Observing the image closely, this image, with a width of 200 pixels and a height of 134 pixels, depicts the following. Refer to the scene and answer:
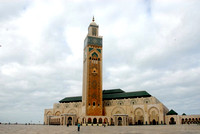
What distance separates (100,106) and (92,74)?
10.5 m

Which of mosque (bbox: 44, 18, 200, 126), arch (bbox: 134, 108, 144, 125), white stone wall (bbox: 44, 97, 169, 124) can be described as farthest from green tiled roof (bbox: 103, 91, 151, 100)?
arch (bbox: 134, 108, 144, 125)

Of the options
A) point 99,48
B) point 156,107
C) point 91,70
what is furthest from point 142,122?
point 99,48

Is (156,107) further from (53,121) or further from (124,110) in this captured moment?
(53,121)

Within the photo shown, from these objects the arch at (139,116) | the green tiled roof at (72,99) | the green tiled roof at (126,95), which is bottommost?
the arch at (139,116)

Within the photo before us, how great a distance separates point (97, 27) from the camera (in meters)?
70.8

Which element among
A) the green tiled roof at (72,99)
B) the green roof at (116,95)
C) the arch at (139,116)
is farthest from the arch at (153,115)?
the green tiled roof at (72,99)

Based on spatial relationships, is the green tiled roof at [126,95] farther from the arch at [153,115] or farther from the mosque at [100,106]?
the arch at [153,115]

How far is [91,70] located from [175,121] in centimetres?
2890

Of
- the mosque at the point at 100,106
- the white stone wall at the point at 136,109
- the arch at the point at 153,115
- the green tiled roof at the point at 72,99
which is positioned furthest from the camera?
the green tiled roof at the point at 72,99

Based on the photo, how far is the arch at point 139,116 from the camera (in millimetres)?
59388

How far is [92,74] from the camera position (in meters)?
65.6

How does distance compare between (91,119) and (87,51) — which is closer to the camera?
(91,119)

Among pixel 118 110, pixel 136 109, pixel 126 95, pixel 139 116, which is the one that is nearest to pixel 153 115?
pixel 139 116

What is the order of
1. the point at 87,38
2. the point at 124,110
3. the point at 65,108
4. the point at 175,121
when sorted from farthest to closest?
the point at 65,108
the point at 87,38
the point at 124,110
the point at 175,121
